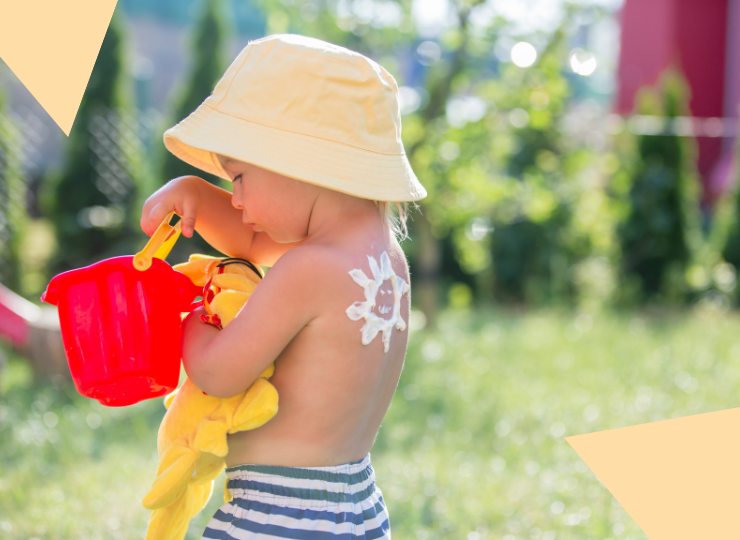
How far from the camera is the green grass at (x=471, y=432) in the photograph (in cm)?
275

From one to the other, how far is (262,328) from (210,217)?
0.40m

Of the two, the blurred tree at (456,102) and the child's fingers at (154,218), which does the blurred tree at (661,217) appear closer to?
the blurred tree at (456,102)

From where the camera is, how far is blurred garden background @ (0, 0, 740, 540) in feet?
10.1

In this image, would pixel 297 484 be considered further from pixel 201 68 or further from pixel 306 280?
pixel 201 68

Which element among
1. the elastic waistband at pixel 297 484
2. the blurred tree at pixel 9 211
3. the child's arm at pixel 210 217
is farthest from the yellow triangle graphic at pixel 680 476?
the blurred tree at pixel 9 211

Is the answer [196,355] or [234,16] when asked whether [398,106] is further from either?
[234,16]

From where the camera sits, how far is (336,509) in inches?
53.2

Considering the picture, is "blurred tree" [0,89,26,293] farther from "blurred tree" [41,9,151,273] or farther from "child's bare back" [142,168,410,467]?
"child's bare back" [142,168,410,467]

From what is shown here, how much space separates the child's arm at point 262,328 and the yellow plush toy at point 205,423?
5 cm

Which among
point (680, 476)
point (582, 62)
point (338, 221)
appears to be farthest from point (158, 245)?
point (582, 62)

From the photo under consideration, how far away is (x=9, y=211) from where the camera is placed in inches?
282

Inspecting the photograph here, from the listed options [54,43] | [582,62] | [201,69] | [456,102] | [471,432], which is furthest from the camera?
[201,69]

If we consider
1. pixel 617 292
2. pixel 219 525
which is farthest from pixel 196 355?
pixel 617 292

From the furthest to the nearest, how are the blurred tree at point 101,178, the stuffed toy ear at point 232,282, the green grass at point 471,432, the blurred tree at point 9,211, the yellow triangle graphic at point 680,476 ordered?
the blurred tree at point 101,178 < the blurred tree at point 9,211 < the green grass at point 471,432 < the yellow triangle graphic at point 680,476 < the stuffed toy ear at point 232,282
